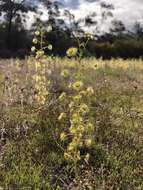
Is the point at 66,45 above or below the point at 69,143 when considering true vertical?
below

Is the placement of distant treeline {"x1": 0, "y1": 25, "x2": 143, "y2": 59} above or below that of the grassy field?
below

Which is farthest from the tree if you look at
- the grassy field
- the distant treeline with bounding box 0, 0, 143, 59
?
the grassy field

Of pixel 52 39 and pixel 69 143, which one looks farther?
pixel 52 39

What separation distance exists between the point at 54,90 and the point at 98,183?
4.79m

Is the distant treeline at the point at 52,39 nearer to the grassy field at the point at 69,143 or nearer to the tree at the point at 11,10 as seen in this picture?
the tree at the point at 11,10

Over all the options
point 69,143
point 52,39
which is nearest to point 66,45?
point 52,39

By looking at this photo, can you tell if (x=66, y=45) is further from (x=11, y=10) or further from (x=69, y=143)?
(x=69, y=143)

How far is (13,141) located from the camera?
20.4 feet

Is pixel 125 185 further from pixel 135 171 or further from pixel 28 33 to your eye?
pixel 28 33

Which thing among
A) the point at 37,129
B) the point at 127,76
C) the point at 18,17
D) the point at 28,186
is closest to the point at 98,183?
the point at 28,186

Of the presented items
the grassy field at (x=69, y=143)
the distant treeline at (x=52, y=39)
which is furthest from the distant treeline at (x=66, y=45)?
the grassy field at (x=69, y=143)

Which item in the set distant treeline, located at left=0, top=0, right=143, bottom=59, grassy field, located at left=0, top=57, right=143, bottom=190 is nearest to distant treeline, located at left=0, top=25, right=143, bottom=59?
distant treeline, located at left=0, top=0, right=143, bottom=59

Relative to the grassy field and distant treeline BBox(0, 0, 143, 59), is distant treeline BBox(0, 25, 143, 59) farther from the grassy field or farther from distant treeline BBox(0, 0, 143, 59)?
the grassy field

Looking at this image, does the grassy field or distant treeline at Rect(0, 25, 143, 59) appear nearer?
the grassy field
